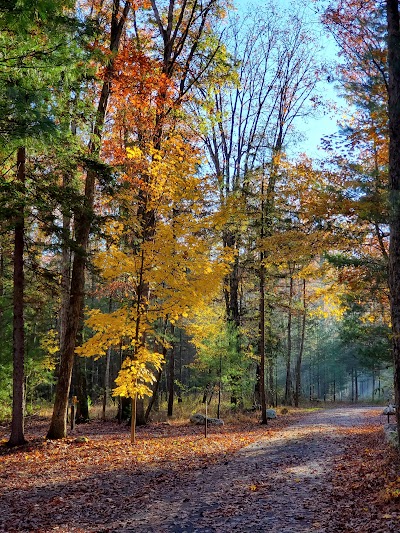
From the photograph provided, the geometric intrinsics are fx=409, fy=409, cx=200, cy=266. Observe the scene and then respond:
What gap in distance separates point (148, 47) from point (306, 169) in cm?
807

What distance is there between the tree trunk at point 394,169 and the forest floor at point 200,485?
6.57 feet

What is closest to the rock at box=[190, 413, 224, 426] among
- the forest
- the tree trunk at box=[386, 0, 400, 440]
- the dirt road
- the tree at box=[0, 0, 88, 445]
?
the forest

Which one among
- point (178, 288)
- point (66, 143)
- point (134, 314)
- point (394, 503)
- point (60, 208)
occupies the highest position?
point (66, 143)

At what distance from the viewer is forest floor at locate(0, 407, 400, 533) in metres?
5.41

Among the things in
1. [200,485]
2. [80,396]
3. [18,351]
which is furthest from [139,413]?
[200,485]

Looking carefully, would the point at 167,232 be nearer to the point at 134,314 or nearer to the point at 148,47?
the point at 134,314

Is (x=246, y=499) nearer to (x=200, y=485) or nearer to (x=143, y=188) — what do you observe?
(x=200, y=485)

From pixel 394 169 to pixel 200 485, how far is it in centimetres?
669

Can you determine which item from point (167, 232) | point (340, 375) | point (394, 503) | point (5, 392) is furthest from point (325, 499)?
point (340, 375)

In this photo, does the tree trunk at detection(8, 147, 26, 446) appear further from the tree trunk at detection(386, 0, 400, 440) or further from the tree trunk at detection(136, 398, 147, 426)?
the tree trunk at detection(386, 0, 400, 440)

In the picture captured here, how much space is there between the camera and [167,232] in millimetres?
10516

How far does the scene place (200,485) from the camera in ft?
23.8

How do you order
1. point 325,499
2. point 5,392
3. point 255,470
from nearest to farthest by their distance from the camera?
point 325,499, point 255,470, point 5,392

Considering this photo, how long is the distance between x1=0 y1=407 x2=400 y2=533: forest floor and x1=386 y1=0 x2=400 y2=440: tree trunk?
2.00m
